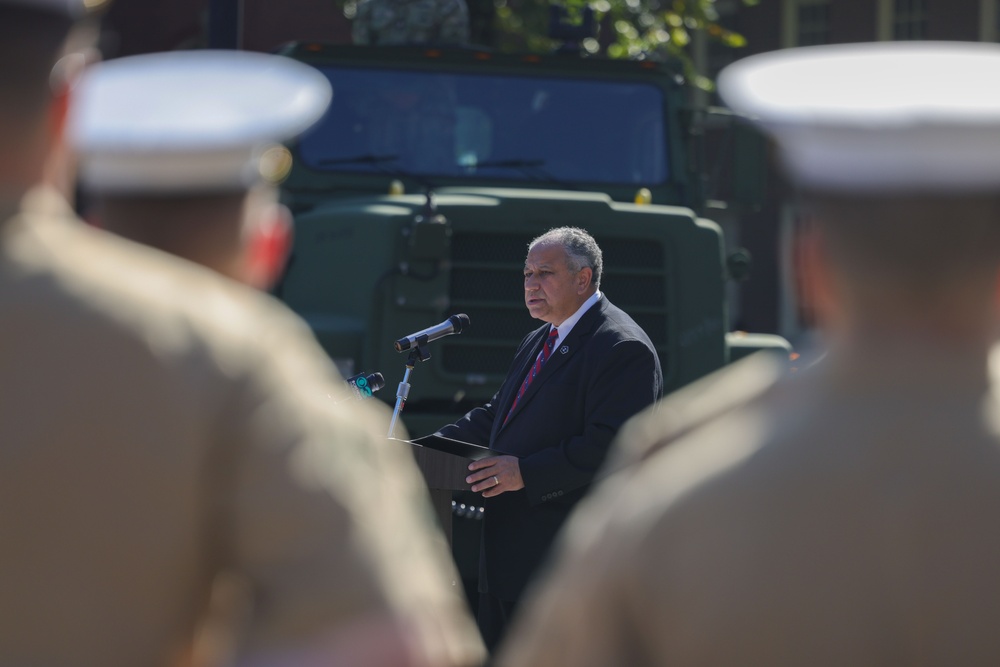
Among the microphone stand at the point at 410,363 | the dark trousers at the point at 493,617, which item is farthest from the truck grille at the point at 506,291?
the dark trousers at the point at 493,617

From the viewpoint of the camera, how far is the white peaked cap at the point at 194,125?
1.76 metres

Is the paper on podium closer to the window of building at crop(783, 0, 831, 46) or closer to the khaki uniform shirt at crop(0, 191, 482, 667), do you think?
the khaki uniform shirt at crop(0, 191, 482, 667)

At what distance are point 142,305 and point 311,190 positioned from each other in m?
7.02

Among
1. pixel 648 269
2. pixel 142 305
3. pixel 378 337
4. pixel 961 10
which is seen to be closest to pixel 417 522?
pixel 142 305

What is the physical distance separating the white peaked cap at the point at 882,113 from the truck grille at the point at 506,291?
6.00 m

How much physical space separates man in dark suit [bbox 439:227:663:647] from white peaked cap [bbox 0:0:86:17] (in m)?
3.90

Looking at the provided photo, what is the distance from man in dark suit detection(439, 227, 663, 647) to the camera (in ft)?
18.2

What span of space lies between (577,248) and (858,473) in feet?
14.4

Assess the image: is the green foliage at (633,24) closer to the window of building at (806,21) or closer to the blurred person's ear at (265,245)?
the window of building at (806,21)

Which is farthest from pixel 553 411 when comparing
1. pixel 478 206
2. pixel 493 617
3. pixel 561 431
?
pixel 478 206

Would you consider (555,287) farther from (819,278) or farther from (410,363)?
(819,278)

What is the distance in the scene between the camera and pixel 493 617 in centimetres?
588

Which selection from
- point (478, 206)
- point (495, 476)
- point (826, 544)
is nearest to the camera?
point (826, 544)

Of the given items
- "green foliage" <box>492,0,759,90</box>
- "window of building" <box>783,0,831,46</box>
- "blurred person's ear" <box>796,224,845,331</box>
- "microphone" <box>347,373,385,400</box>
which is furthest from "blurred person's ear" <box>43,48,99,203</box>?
"window of building" <box>783,0,831,46</box>
